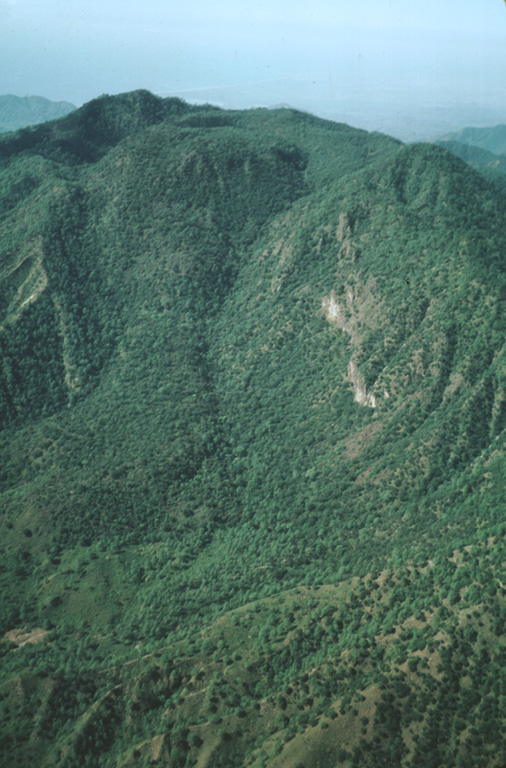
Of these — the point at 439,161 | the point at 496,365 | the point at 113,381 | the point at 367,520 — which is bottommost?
the point at 367,520

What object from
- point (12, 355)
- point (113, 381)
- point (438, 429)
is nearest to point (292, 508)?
point (438, 429)

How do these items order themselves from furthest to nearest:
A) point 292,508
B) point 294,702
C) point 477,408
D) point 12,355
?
point 12,355
point 292,508
point 477,408
point 294,702

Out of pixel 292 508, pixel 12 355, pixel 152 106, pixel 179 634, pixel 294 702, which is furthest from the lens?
pixel 152 106

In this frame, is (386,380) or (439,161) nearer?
(386,380)

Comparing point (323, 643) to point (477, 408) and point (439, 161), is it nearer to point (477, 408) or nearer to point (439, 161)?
point (477, 408)

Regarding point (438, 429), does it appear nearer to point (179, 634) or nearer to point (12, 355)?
point (179, 634)

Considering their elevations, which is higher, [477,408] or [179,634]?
[477,408]
